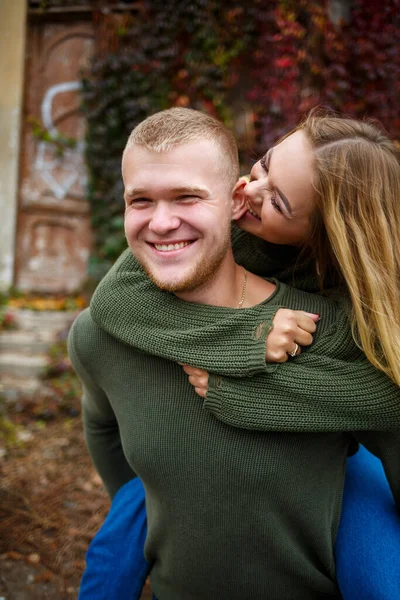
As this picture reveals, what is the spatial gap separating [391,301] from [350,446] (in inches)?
22.2

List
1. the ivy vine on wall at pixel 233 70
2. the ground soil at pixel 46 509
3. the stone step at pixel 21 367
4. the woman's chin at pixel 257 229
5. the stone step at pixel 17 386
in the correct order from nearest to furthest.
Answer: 1. the woman's chin at pixel 257 229
2. the ground soil at pixel 46 509
3. the stone step at pixel 17 386
4. the ivy vine on wall at pixel 233 70
5. the stone step at pixel 21 367

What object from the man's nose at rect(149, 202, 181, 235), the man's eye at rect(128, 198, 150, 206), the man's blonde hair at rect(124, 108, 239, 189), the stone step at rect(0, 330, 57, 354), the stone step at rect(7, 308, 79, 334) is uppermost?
the man's blonde hair at rect(124, 108, 239, 189)

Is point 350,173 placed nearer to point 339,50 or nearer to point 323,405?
point 323,405

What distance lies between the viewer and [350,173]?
1561 millimetres

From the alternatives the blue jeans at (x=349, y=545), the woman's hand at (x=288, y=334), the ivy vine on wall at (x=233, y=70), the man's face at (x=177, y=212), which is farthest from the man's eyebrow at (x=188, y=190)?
the ivy vine on wall at (x=233, y=70)

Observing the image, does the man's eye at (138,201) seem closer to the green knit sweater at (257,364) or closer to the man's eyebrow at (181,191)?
the man's eyebrow at (181,191)

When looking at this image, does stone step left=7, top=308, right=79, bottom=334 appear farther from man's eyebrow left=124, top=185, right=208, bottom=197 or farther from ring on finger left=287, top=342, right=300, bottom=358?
ring on finger left=287, top=342, right=300, bottom=358

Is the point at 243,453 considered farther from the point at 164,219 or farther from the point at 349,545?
the point at 164,219

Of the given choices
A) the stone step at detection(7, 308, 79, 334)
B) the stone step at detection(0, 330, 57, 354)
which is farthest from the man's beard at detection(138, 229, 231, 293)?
the stone step at detection(7, 308, 79, 334)

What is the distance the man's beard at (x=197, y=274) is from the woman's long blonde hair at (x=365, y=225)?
0.34m

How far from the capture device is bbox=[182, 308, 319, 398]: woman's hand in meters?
1.47

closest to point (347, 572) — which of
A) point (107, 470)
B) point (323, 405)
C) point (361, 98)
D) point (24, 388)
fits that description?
point (323, 405)

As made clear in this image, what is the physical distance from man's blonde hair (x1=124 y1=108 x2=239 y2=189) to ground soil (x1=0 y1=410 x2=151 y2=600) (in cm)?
221

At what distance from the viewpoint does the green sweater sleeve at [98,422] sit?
5.89ft
